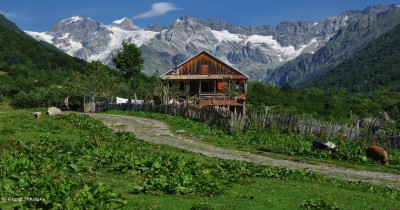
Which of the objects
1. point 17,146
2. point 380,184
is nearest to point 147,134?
point 17,146

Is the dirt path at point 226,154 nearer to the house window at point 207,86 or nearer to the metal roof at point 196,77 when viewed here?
the metal roof at point 196,77

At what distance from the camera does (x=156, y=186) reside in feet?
42.0

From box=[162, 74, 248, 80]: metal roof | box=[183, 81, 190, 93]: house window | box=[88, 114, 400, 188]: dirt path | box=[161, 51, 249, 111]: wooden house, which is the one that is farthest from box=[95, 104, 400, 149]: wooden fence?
box=[183, 81, 190, 93]: house window

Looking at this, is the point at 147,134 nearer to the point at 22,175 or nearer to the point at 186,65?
the point at 22,175

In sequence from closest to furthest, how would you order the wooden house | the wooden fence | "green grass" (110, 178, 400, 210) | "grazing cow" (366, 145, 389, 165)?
"green grass" (110, 178, 400, 210), "grazing cow" (366, 145, 389, 165), the wooden fence, the wooden house

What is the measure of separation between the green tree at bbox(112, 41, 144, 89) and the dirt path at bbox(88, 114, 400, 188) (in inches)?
2084

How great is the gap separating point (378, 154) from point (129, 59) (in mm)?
73931

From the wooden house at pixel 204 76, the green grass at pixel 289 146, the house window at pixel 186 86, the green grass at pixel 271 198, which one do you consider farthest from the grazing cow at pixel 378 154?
the house window at pixel 186 86

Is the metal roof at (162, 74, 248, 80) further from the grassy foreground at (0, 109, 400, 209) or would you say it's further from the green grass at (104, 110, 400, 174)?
the grassy foreground at (0, 109, 400, 209)

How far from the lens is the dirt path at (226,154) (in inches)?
845

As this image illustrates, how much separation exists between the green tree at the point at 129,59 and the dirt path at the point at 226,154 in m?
52.9

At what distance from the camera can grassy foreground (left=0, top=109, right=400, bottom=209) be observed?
413 inches

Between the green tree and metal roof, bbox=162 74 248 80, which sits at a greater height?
the green tree

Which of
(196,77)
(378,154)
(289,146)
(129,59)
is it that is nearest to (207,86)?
(196,77)
